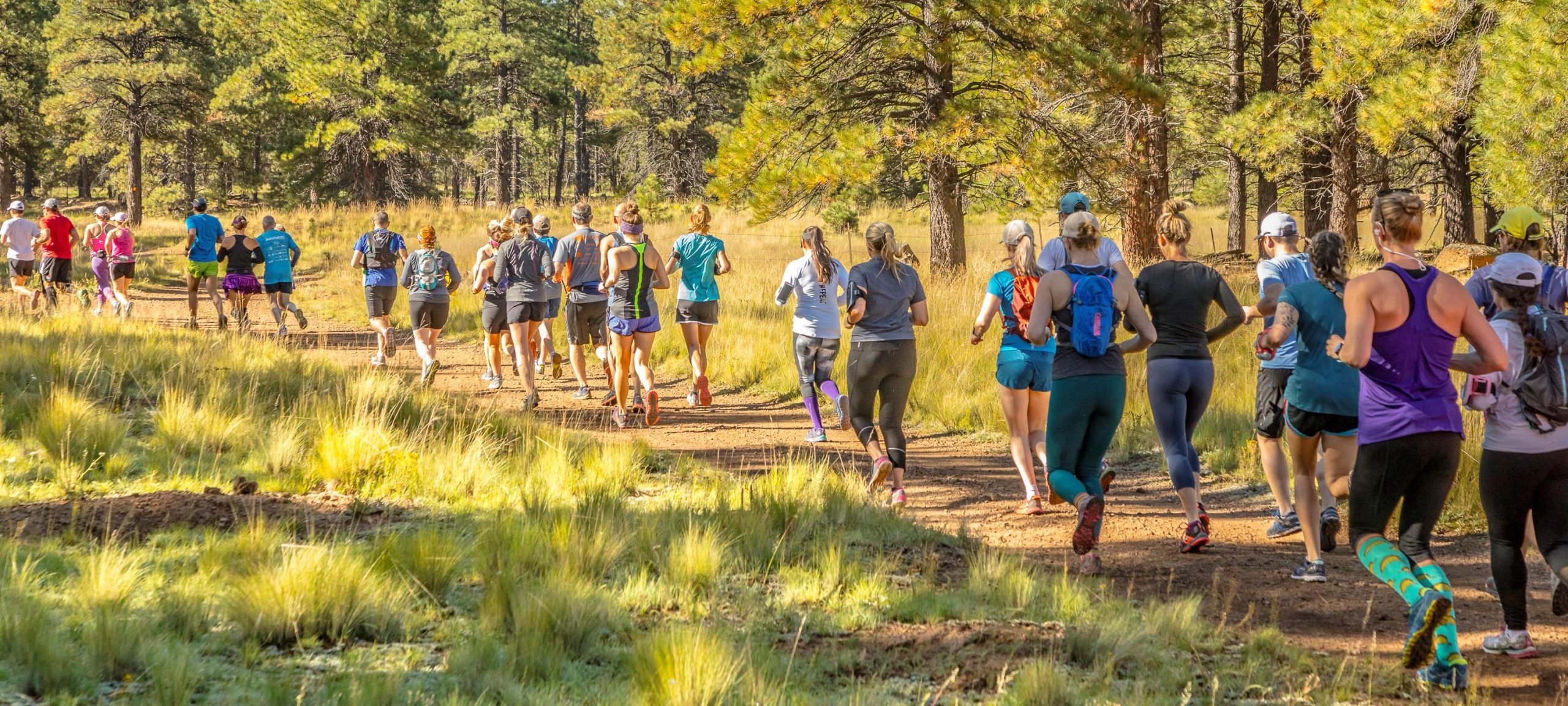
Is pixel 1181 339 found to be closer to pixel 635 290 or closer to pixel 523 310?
pixel 635 290

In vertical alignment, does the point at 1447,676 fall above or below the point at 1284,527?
below

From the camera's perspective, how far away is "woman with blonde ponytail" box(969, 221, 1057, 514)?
21.0ft

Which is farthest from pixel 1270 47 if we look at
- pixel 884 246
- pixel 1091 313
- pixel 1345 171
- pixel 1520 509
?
pixel 1520 509

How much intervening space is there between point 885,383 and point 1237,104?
15.7 meters

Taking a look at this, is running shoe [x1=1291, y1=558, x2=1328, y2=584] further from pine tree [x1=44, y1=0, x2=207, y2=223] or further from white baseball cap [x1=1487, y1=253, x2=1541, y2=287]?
pine tree [x1=44, y1=0, x2=207, y2=223]

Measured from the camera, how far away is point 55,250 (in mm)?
16109

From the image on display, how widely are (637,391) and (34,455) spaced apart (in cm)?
502

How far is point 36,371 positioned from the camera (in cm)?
888

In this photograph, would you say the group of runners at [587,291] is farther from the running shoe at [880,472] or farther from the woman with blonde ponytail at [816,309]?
the running shoe at [880,472]

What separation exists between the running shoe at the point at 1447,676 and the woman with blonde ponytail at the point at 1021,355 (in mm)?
2795

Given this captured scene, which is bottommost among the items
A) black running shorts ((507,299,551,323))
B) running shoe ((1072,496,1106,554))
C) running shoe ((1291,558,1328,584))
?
running shoe ((1291,558,1328,584))

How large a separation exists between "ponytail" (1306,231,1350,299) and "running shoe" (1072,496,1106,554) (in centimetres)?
152

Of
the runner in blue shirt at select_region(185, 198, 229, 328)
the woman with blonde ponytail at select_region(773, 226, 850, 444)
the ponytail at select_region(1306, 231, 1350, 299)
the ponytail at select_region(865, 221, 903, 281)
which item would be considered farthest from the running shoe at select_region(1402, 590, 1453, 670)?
the runner in blue shirt at select_region(185, 198, 229, 328)

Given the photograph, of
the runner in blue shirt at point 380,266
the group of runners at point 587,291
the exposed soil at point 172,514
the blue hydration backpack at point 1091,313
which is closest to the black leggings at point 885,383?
the blue hydration backpack at point 1091,313
